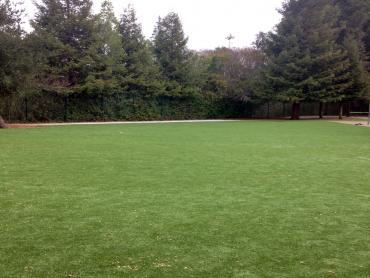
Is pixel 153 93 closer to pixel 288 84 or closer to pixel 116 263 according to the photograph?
pixel 288 84

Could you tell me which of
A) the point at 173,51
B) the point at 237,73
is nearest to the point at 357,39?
the point at 237,73

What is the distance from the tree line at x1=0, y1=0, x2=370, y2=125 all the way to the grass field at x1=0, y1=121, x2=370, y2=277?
61.0 ft

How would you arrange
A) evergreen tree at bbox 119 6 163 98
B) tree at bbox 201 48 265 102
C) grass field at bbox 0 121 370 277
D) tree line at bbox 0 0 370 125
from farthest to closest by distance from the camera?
1. tree at bbox 201 48 265 102
2. evergreen tree at bbox 119 6 163 98
3. tree line at bbox 0 0 370 125
4. grass field at bbox 0 121 370 277

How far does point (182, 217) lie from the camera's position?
18.6 feet

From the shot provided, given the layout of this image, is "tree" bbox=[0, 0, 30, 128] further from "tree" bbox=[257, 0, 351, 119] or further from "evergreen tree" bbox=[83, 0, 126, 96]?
"tree" bbox=[257, 0, 351, 119]

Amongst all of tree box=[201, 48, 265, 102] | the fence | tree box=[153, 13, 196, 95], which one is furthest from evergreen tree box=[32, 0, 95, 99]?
tree box=[201, 48, 265, 102]

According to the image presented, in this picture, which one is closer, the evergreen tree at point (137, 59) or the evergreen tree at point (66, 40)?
the evergreen tree at point (66, 40)

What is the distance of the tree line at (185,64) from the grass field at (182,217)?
18.6 m

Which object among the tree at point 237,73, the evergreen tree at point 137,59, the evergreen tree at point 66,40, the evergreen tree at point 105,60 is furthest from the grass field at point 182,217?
the tree at point 237,73

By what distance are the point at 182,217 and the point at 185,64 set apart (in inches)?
1181

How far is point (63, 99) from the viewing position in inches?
1133

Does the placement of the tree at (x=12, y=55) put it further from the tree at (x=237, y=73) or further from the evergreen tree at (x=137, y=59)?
the tree at (x=237, y=73)

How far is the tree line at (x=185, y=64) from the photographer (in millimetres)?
28234

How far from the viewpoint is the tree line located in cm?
2823
